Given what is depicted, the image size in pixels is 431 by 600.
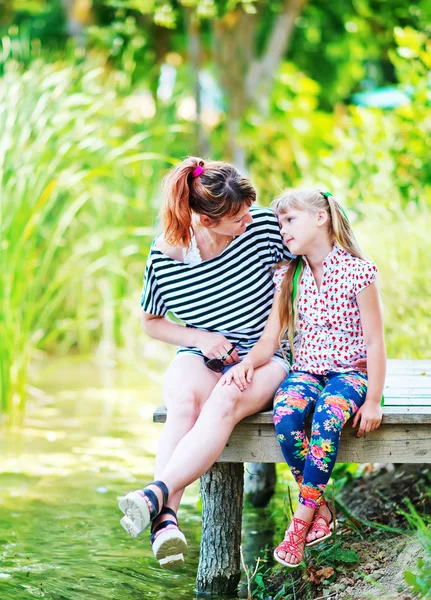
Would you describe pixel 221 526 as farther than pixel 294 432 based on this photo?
Yes

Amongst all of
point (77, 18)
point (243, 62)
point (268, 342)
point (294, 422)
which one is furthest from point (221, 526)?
point (77, 18)

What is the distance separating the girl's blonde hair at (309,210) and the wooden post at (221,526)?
460 millimetres

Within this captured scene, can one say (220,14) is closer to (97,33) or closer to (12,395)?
(97,33)

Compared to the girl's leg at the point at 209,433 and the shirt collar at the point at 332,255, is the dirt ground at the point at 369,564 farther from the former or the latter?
the shirt collar at the point at 332,255

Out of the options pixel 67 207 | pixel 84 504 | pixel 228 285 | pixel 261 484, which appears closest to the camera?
pixel 228 285

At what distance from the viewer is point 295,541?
8.45 feet

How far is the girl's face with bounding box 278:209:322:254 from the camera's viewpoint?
9.51 ft

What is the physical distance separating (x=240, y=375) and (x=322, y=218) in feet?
1.88

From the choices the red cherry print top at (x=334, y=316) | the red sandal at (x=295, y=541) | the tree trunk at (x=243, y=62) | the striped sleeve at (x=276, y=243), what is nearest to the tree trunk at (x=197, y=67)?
the tree trunk at (x=243, y=62)

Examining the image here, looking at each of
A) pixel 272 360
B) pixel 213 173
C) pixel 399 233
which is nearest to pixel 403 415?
pixel 272 360

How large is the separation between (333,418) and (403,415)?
0.22m

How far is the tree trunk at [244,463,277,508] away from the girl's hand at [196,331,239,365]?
1132 mm

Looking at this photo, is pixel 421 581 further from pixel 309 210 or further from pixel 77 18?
pixel 77 18

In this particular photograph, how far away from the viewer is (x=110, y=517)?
12.1ft
